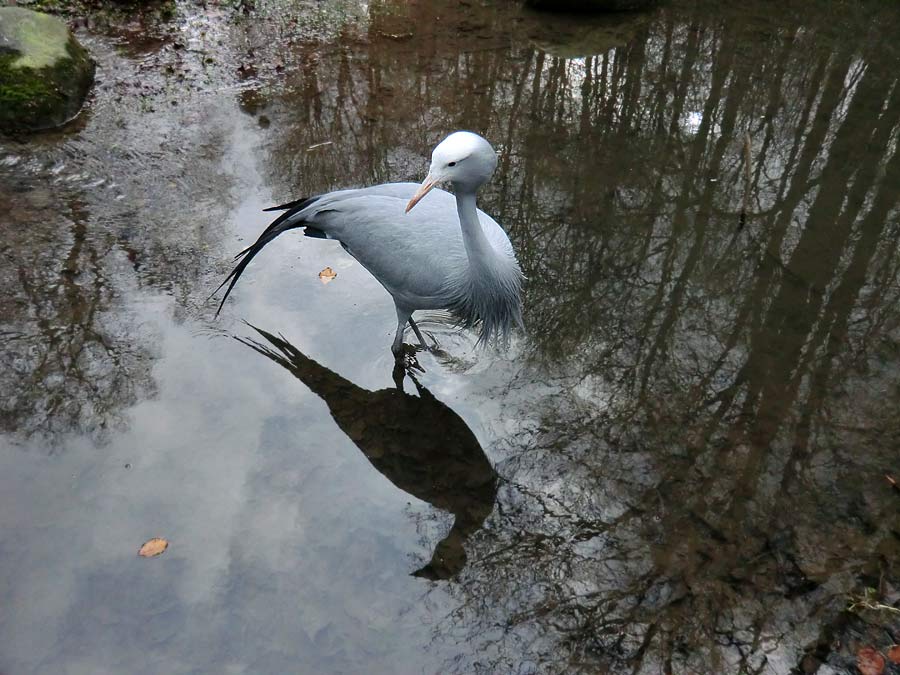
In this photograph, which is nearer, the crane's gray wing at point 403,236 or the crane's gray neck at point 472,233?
the crane's gray neck at point 472,233

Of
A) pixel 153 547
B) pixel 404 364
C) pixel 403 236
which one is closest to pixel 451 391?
pixel 404 364

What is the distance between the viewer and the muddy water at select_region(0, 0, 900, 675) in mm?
3412

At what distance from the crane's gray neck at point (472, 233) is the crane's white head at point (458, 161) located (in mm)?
144

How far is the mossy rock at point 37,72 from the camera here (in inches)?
242

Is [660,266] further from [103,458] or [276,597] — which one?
[103,458]

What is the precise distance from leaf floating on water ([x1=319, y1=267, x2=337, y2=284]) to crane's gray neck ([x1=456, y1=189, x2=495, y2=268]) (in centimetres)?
151

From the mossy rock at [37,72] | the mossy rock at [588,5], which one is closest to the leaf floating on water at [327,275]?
the mossy rock at [37,72]

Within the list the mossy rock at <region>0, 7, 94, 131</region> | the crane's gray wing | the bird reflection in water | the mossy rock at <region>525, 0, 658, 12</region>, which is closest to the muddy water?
the bird reflection in water

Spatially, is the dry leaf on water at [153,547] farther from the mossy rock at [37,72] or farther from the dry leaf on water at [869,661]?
the mossy rock at [37,72]

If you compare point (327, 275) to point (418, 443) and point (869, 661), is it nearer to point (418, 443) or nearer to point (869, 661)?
point (418, 443)

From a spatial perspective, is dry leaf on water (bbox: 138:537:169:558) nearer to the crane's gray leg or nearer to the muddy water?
the muddy water

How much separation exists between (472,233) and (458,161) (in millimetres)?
506

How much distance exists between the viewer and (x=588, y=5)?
29.6ft

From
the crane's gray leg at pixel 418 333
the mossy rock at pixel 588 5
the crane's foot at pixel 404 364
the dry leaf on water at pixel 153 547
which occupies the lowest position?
the dry leaf on water at pixel 153 547
